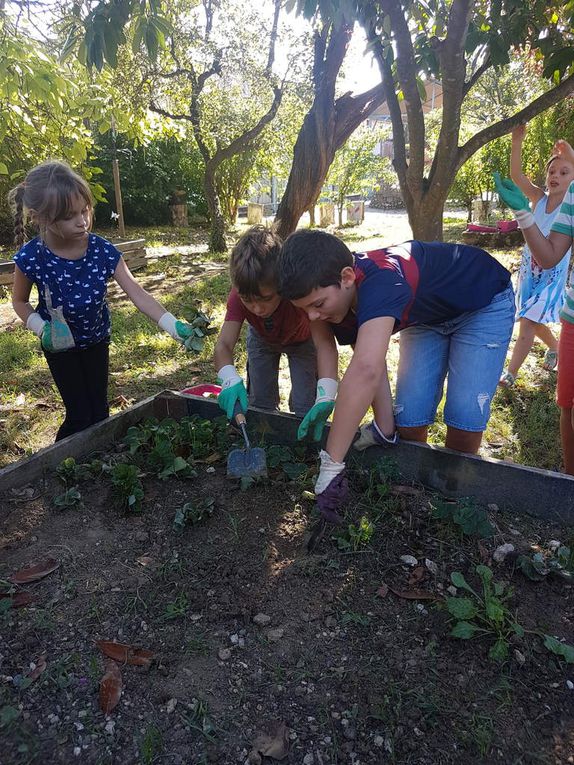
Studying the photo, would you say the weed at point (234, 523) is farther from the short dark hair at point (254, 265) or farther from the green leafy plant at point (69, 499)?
the short dark hair at point (254, 265)

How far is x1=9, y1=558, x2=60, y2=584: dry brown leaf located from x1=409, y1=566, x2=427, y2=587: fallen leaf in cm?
109

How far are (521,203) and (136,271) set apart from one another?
6856mm

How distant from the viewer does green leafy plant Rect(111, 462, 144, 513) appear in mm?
2053

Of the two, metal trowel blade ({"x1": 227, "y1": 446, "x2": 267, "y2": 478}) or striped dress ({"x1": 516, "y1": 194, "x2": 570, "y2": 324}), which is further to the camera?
striped dress ({"x1": 516, "y1": 194, "x2": 570, "y2": 324})

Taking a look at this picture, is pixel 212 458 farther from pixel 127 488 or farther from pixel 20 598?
pixel 20 598

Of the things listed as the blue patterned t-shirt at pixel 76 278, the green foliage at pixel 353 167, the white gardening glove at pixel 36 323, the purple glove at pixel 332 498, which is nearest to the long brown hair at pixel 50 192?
the blue patterned t-shirt at pixel 76 278

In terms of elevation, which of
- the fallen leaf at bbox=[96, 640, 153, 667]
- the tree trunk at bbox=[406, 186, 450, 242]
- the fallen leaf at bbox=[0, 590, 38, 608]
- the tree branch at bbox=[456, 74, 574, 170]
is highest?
the tree branch at bbox=[456, 74, 574, 170]

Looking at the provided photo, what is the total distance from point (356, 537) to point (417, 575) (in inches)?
8.5

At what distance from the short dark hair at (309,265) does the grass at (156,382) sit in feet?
2.68

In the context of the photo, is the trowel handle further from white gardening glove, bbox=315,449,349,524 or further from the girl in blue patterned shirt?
white gardening glove, bbox=315,449,349,524

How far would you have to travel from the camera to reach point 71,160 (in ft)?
19.9

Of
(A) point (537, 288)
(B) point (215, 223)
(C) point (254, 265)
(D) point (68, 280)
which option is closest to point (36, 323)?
(D) point (68, 280)

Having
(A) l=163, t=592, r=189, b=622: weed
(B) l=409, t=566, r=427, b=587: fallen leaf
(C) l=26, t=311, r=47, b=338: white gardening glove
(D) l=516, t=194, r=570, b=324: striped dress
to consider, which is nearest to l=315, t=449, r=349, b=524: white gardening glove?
(B) l=409, t=566, r=427, b=587: fallen leaf

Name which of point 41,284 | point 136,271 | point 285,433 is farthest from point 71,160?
point 285,433
